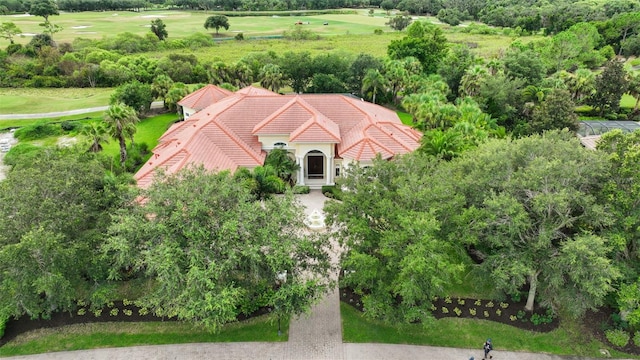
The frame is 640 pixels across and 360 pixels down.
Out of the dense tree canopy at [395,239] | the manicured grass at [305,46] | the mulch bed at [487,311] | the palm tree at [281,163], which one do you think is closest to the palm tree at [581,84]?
the manicured grass at [305,46]

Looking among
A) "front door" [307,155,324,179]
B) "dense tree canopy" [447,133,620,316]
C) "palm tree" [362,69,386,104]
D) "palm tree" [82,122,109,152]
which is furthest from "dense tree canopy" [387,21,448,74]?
"dense tree canopy" [447,133,620,316]

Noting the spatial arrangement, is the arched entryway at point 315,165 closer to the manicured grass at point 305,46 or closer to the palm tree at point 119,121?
the palm tree at point 119,121

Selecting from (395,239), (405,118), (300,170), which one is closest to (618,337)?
(395,239)

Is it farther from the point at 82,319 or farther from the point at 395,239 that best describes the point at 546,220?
the point at 82,319

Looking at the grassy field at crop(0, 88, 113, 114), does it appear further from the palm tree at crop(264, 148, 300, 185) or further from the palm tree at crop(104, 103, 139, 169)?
the palm tree at crop(264, 148, 300, 185)

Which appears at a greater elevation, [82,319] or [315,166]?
[315,166]

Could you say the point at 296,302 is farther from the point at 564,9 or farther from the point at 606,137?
the point at 564,9
